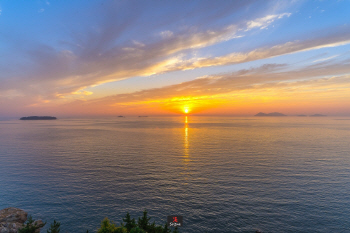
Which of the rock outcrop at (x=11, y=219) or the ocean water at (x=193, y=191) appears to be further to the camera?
the ocean water at (x=193, y=191)

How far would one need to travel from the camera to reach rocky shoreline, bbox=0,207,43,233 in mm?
34287

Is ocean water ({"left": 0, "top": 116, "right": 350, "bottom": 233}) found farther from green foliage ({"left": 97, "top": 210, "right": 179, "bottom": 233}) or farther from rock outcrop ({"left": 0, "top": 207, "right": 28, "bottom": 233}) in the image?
green foliage ({"left": 97, "top": 210, "right": 179, "bottom": 233})

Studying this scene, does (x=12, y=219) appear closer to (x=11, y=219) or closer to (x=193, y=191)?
(x=11, y=219)

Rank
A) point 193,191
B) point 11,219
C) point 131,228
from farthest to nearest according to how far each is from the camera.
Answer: point 193,191
point 11,219
point 131,228

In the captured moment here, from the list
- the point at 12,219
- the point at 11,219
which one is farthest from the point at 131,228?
the point at 11,219

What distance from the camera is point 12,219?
121 ft

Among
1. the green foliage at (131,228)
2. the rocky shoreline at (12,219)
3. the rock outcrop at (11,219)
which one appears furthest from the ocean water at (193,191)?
the green foliage at (131,228)

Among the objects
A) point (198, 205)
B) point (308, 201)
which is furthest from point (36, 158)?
point (308, 201)

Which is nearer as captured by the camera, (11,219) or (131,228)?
(131,228)

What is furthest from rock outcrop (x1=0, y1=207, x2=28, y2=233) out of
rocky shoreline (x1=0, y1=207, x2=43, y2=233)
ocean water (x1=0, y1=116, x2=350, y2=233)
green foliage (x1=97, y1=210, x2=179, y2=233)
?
green foliage (x1=97, y1=210, x2=179, y2=233)

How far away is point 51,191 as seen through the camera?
49688mm

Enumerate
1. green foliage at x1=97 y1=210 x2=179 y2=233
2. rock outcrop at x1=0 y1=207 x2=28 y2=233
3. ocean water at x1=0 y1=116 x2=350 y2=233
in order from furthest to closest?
ocean water at x1=0 y1=116 x2=350 y2=233
rock outcrop at x1=0 y1=207 x2=28 y2=233
green foliage at x1=97 y1=210 x2=179 y2=233

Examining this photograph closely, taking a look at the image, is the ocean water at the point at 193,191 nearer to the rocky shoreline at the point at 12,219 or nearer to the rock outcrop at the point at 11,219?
the rocky shoreline at the point at 12,219

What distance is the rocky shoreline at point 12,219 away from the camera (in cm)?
3429
